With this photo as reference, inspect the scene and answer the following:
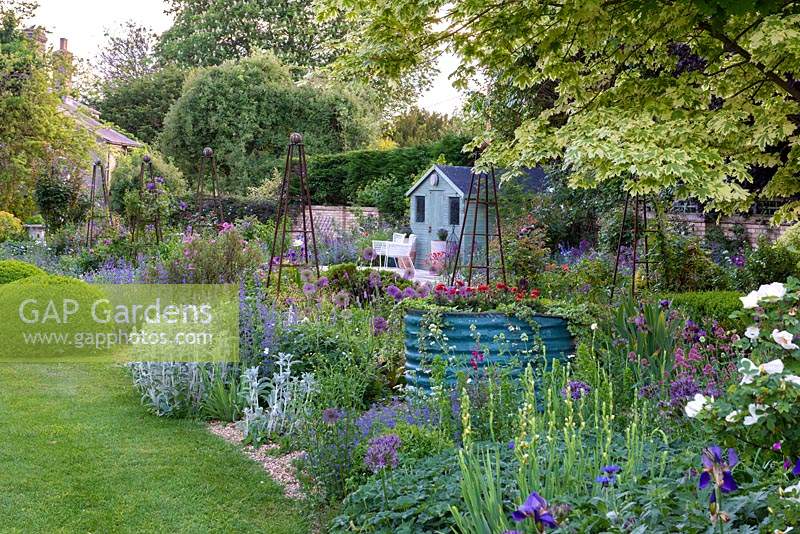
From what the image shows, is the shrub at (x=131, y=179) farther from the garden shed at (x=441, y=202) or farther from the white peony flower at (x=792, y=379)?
the white peony flower at (x=792, y=379)

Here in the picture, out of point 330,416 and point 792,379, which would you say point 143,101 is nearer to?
point 330,416

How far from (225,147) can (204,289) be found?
20.2 meters

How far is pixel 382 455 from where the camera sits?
11.1ft

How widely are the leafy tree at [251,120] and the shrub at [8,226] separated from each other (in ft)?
37.4

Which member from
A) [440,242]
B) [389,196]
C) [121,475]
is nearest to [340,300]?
[121,475]

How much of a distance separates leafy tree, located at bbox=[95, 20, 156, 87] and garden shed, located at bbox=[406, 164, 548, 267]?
26341 mm

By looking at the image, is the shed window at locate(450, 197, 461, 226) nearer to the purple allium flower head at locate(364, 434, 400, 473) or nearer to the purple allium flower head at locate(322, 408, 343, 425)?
the purple allium flower head at locate(322, 408, 343, 425)

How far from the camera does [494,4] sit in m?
5.71

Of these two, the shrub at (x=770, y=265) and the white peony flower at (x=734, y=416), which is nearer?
the white peony flower at (x=734, y=416)

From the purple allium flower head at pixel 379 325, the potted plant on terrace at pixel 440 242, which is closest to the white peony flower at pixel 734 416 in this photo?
the purple allium flower head at pixel 379 325

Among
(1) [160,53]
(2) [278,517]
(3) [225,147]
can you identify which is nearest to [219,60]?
(1) [160,53]

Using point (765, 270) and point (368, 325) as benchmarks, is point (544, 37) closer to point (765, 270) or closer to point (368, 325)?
point (368, 325)

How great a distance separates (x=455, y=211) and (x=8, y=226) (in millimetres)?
9267

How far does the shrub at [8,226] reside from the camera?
1691 cm
